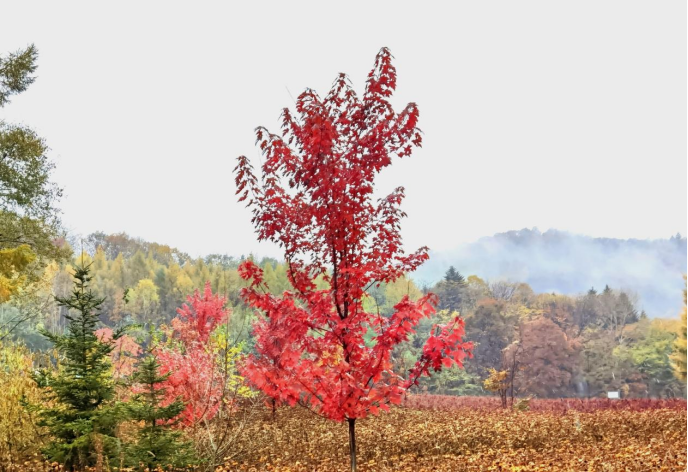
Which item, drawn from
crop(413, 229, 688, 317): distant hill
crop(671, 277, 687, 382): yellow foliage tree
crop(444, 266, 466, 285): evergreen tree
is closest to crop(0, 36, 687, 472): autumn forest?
crop(671, 277, 687, 382): yellow foliage tree

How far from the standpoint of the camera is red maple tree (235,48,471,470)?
5.06 m

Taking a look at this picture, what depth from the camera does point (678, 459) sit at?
6211 millimetres

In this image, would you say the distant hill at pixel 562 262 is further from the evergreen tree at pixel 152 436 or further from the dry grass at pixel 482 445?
the evergreen tree at pixel 152 436

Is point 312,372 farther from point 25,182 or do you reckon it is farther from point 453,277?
point 453,277

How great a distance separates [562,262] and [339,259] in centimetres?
4730

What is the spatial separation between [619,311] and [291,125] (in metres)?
28.5

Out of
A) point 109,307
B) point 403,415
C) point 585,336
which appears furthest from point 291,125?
point 109,307

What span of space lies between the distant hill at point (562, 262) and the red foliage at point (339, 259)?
83.6 ft

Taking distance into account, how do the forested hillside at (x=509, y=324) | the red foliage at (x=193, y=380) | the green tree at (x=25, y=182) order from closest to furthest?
1. the red foliage at (x=193, y=380)
2. the green tree at (x=25, y=182)
3. the forested hillside at (x=509, y=324)

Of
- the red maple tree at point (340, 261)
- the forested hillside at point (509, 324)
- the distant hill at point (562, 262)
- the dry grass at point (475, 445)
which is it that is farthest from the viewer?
the distant hill at point (562, 262)

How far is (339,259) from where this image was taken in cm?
545

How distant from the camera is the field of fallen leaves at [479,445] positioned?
6.57 meters

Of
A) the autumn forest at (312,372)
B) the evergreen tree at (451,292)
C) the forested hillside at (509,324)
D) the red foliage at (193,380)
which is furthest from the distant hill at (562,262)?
the red foliage at (193,380)

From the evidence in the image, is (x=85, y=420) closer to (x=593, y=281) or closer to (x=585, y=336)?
(x=585, y=336)
